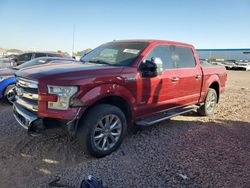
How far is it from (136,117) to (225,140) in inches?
72.8

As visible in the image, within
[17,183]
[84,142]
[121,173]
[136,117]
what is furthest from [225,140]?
[17,183]

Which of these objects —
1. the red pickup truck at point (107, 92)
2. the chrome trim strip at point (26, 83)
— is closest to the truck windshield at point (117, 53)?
the red pickup truck at point (107, 92)

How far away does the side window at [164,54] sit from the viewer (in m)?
5.04

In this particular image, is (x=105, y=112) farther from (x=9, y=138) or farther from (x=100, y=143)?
(x=9, y=138)

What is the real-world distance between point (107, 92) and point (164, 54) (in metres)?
1.92

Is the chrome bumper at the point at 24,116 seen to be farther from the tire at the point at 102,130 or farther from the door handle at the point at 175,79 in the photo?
A: the door handle at the point at 175,79

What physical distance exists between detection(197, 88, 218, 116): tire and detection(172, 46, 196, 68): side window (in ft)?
3.66

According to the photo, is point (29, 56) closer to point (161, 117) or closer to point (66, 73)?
point (161, 117)

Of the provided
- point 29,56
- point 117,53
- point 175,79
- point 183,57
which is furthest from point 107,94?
point 29,56

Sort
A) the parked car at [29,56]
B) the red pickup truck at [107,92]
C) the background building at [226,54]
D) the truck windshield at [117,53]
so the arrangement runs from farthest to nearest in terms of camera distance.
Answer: the background building at [226,54] → the parked car at [29,56] → the truck windshield at [117,53] → the red pickup truck at [107,92]

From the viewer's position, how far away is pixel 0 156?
393 cm

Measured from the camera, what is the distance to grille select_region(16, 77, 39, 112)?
378cm

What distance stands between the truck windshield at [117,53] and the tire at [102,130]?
1012mm

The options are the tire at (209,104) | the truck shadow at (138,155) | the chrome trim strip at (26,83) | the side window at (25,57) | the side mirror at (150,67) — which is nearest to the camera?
the truck shadow at (138,155)
